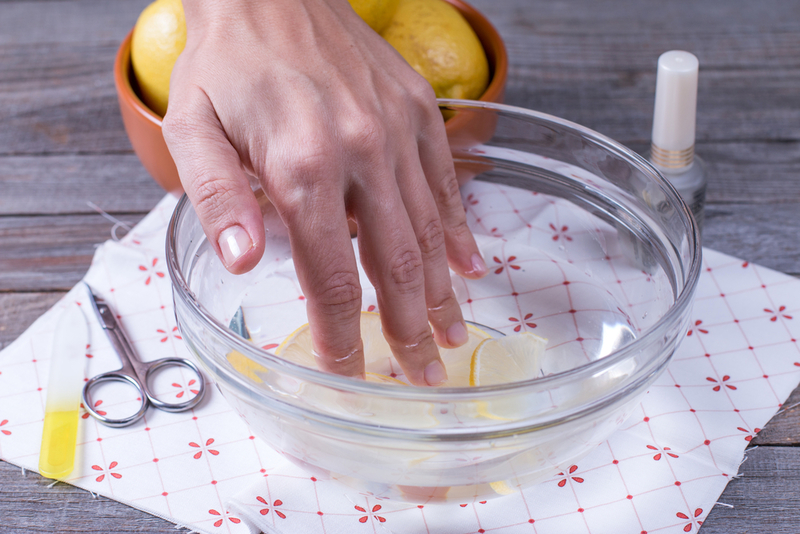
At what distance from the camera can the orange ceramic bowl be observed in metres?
0.92

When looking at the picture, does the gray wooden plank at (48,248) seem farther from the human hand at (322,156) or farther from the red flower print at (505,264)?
the red flower print at (505,264)

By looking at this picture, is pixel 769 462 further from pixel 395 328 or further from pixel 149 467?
pixel 149 467

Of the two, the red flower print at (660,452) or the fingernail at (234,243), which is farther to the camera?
the red flower print at (660,452)

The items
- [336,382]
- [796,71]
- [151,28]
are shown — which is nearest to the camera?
[336,382]

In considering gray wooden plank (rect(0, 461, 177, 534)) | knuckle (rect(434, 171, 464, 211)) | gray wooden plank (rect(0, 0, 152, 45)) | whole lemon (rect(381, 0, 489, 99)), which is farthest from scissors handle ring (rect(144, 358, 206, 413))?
gray wooden plank (rect(0, 0, 152, 45))

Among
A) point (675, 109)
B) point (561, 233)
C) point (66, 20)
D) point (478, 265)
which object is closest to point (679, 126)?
point (675, 109)

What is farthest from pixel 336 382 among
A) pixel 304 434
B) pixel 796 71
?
pixel 796 71

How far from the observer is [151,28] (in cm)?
94

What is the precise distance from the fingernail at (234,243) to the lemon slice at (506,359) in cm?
27

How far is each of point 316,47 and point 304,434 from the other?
365 mm

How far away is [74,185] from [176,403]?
0.52m

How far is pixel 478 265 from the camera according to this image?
877mm

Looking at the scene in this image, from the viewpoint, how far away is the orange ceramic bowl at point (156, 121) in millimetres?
916

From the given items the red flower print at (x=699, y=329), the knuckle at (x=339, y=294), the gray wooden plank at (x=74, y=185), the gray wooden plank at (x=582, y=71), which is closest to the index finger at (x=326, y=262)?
the knuckle at (x=339, y=294)
